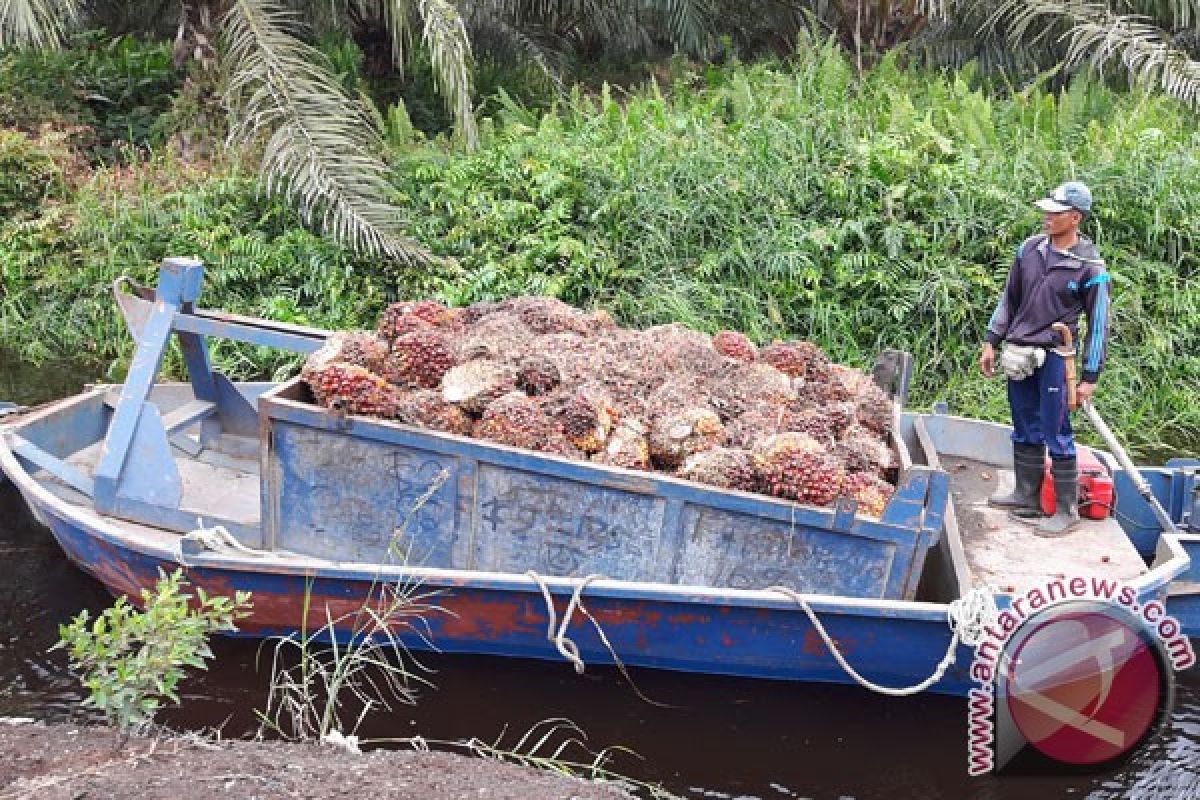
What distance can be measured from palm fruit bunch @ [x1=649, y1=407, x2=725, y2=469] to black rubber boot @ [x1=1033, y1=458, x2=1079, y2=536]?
1.77 m

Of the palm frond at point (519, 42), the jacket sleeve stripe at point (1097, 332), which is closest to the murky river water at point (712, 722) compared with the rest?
the jacket sleeve stripe at point (1097, 332)

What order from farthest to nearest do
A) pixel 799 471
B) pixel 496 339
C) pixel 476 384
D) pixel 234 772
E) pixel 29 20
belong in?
pixel 29 20 < pixel 496 339 < pixel 476 384 < pixel 799 471 < pixel 234 772

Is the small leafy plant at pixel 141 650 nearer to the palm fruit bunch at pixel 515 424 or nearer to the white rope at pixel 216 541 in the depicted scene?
the white rope at pixel 216 541

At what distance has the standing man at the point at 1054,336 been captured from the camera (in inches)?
244

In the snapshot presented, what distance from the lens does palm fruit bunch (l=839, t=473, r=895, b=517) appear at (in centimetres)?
557

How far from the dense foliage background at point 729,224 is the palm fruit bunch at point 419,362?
3703 millimetres

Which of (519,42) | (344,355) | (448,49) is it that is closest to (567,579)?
(344,355)

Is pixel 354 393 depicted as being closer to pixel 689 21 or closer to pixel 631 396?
pixel 631 396

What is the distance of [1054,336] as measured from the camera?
249 inches

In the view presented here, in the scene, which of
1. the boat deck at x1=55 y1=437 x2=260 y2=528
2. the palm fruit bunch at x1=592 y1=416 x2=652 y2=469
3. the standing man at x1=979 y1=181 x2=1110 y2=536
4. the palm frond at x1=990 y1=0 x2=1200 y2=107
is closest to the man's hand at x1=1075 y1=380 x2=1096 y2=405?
the standing man at x1=979 y1=181 x2=1110 y2=536

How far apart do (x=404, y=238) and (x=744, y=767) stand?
6020mm

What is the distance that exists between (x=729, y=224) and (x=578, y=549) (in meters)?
5.07

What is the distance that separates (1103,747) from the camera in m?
5.64

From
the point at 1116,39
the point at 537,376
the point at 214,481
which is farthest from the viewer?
the point at 1116,39
